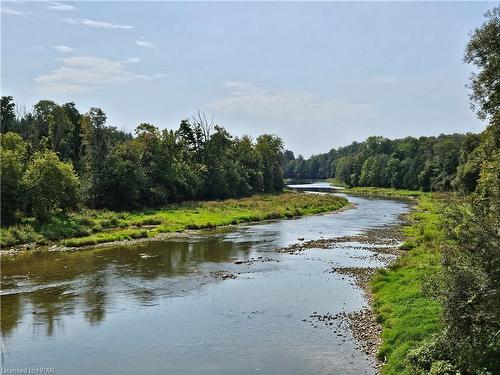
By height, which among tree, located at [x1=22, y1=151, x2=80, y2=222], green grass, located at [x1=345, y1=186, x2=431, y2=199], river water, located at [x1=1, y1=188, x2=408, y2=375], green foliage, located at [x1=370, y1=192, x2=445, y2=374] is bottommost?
river water, located at [x1=1, y1=188, x2=408, y2=375]

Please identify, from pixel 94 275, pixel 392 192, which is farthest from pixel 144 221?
pixel 392 192

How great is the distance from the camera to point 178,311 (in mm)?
25922

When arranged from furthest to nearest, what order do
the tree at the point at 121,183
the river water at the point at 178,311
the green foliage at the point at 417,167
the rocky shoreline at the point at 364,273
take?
the green foliage at the point at 417,167, the tree at the point at 121,183, the rocky shoreline at the point at 364,273, the river water at the point at 178,311

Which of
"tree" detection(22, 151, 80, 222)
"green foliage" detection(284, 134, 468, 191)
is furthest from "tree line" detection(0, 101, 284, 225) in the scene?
"green foliage" detection(284, 134, 468, 191)

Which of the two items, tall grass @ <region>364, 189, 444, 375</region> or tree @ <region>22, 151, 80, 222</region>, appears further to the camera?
tree @ <region>22, 151, 80, 222</region>

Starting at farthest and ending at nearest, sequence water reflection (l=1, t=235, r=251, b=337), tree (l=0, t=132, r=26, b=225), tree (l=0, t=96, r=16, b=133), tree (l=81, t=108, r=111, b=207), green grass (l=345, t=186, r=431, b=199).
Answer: green grass (l=345, t=186, r=431, b=199)
tree (l=0, t=96, r=16, b=133)
tree (l=81, t=108, r=111, b=207)
tree (l=0, t=132, r=26, b=225)
water reflection (l=1, t=235, r=251, b=337)

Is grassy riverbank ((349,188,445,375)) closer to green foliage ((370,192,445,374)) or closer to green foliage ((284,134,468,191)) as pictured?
green foliage ((370,192,445,374))

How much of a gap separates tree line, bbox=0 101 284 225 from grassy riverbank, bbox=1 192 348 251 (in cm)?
322

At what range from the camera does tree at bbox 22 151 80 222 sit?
53031 millimetres

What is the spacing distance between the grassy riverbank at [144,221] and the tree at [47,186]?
1647mm

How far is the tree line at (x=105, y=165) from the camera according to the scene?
53875mm

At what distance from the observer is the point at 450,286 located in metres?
14.3

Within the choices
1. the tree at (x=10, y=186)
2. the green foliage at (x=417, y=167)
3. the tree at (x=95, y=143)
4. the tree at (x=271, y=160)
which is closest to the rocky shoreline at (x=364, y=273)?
the tree at (x=10, y=186)

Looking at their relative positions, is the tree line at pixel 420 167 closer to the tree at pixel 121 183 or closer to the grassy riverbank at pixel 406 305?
the grassy riverbank at pixel 406 305
